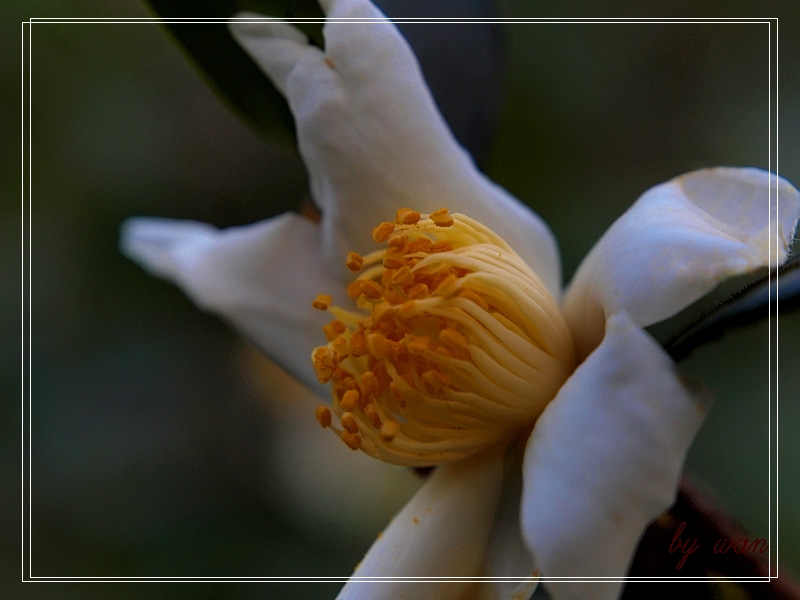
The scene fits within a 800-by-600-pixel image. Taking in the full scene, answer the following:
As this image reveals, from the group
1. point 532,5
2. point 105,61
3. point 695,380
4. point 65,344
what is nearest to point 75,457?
point 65,344

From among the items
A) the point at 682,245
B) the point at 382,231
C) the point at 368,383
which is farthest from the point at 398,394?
the point at 682,245

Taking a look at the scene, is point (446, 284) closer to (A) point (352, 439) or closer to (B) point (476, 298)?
(B) point (476, 298)

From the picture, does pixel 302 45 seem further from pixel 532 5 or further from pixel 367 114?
pixel 532 5

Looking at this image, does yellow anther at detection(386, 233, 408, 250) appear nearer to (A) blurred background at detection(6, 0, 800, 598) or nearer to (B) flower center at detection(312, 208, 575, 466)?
(B) flower center at detection(312, 208, 575, 466)

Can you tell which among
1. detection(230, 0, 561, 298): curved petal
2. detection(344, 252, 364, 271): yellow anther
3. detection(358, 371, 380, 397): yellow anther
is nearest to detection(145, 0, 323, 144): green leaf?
detection(230, 0, 561, 298): curved petal

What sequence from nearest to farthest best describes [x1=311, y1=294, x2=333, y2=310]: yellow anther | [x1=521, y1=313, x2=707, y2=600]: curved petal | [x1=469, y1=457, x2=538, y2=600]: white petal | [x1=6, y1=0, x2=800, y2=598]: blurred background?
[x1=521, y1=313, x2=707, y2=600]: curved petal → [x1=469, y1=457, x2=538, y2=600]: white petal → [x1=311, y1=294, x2=333, y2=310]: yellow anther → [x1=6, y1=0, x2=800, y2=598]: blurred background

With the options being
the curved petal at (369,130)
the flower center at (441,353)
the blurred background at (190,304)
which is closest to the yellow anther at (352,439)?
the flower center at (441,353)
